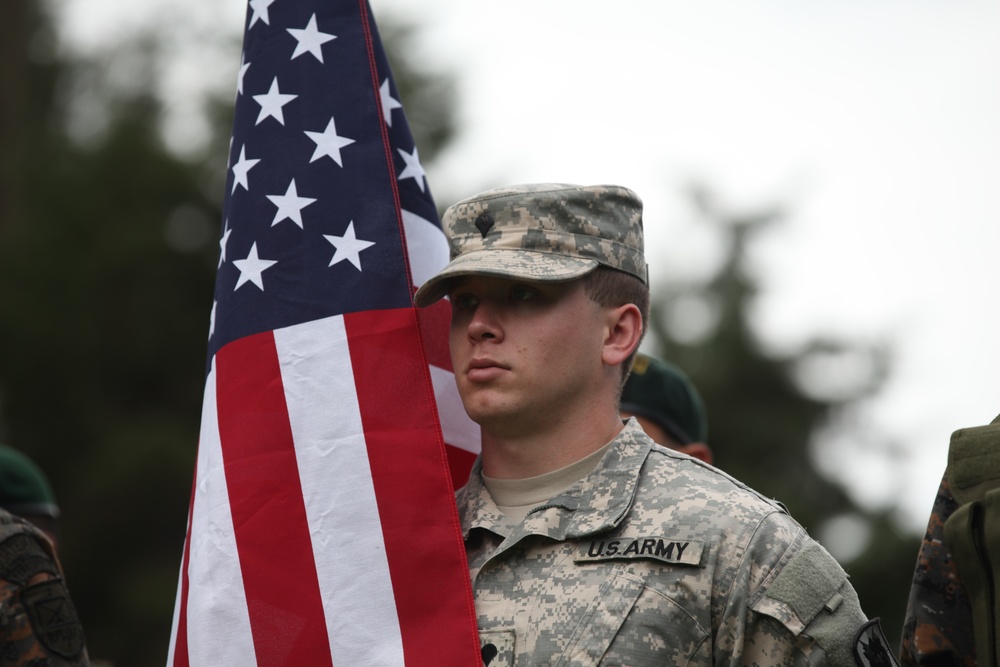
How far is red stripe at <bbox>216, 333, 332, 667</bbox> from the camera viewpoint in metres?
3.16

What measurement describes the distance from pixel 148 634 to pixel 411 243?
1234cm

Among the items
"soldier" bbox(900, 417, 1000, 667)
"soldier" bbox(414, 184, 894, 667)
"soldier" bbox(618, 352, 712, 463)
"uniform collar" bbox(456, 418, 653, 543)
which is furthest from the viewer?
"soldier" bbox(618, 352, 712, 463)

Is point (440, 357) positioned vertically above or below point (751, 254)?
above

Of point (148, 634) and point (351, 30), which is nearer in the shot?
point (351, 30)

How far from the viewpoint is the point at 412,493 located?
3.26 m

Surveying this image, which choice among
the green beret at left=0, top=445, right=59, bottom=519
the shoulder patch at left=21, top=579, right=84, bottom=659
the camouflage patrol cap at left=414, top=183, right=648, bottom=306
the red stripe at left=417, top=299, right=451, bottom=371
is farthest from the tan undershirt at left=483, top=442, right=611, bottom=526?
the green beret at left=0, top=445, right=59, bottom=519

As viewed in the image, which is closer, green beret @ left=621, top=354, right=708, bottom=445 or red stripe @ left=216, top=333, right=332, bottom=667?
red stripe @ left=216, top=333, right=332, bottom=667

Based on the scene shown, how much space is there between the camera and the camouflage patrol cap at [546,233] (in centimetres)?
313

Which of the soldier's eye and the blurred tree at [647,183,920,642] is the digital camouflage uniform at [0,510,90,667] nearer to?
the soldier's eye

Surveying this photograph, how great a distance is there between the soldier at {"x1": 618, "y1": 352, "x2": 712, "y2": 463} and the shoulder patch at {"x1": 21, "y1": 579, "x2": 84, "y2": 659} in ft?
7.69

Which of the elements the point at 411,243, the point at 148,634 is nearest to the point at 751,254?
the point at 148,634

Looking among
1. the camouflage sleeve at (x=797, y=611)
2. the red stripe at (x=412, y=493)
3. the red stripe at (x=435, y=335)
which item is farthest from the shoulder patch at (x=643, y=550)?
the red stripe at (x=435, y=335)

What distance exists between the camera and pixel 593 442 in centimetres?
317

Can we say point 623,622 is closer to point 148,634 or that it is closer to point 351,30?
point 351,30
